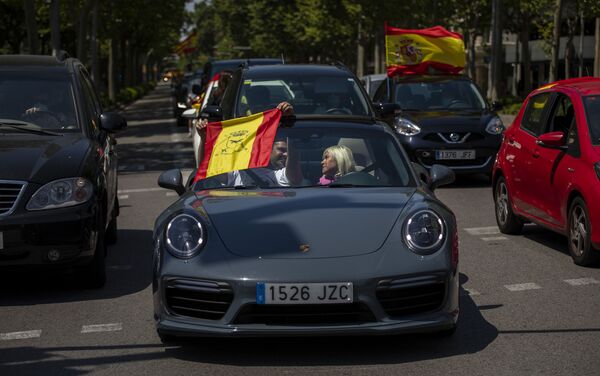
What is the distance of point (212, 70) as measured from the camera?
29.6 metres

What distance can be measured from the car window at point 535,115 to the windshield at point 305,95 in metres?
1.61

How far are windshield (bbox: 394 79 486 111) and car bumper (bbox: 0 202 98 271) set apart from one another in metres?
10.7

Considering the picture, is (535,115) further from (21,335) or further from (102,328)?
(21,335)

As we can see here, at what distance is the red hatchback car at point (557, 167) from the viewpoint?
9797 millimetres

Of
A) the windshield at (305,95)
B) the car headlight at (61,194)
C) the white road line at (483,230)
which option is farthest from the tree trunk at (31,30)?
the car headlight at (61,194)

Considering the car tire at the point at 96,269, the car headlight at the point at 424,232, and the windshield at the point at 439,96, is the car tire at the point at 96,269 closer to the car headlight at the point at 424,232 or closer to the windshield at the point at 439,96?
the car headlight at the point at 424,232

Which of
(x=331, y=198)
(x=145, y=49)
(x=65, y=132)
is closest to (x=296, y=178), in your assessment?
(x=331, y=198)

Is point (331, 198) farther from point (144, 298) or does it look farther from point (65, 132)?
point (65, 132)

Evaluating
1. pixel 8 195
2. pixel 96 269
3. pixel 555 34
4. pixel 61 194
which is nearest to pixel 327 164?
pixel 61 194

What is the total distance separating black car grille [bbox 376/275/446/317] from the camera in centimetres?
646

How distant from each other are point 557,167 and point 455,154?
6.98 meters

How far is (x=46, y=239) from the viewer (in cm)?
845

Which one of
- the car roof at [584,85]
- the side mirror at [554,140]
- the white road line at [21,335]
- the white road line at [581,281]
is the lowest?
the white road line at [581,281]

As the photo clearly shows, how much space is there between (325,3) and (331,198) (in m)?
69.9
